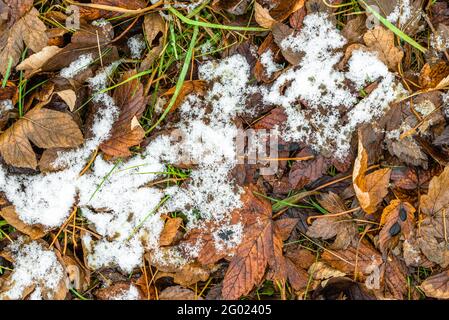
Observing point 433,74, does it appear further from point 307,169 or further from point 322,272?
point 322,272

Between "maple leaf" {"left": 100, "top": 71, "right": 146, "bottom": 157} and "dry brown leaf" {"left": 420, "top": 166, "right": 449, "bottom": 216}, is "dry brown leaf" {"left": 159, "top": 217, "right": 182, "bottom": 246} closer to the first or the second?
"maple leaf" {"left": 100, "top": 71, "right": 146, "bottom": 157}

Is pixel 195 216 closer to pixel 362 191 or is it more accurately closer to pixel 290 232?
pixel 290 232

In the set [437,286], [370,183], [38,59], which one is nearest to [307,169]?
[370,183]

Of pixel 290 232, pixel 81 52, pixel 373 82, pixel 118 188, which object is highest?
pixel 81 52

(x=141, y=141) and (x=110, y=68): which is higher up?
(x=110, y=68)

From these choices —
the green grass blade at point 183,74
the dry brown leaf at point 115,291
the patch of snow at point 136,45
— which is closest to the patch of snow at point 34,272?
the dry brown leaf at point 115,291
